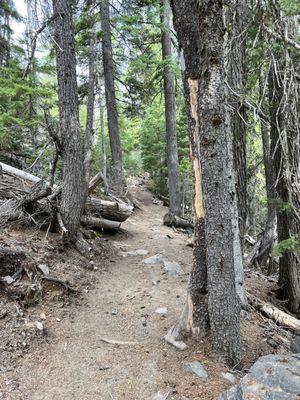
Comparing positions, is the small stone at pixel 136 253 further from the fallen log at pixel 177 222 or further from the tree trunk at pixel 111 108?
the tree trunk at pixel 111 108

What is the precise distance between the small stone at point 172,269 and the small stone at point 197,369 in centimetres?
264

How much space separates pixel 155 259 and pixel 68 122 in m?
3.25

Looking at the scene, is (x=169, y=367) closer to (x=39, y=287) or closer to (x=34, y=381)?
(x=34, y=381)

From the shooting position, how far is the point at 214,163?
11.1 ft

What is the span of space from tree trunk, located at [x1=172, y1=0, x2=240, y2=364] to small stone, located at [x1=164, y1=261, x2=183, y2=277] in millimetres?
2582

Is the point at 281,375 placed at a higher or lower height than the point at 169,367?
higher

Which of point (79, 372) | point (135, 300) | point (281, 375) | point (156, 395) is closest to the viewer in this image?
point (281, 375)

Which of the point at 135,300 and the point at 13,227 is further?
the point at 13,227

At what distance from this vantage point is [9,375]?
11.0 ft

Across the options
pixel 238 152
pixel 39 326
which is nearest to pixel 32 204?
pixel 39 326

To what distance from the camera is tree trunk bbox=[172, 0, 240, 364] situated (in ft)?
11.0

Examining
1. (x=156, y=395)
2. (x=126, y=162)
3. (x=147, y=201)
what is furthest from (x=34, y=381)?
(x=126, y=162)

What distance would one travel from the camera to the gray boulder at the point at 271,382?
8.29 feet

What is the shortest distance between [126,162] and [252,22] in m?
12.8
